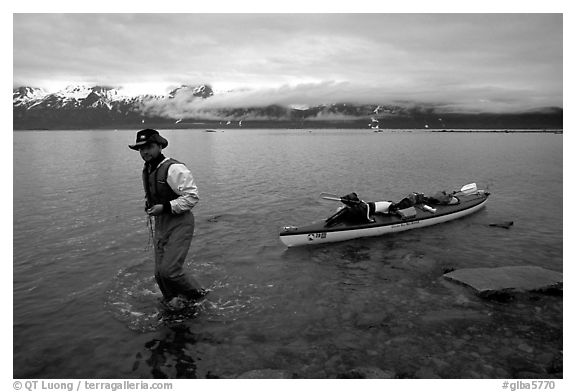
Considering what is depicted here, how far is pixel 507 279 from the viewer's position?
38.9 ft

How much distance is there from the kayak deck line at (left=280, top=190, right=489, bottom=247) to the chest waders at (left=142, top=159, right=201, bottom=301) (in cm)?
667

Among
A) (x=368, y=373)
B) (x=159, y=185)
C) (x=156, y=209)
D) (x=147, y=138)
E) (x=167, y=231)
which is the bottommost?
(x=368, y=373)

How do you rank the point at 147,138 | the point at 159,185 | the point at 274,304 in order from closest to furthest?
the point at 147,138 → the point at 159,185 → the point at 274,304

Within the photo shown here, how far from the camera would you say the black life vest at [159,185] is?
29.4 ft

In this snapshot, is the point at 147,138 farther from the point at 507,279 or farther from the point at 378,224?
the point at 378,224

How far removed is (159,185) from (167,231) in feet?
3.86

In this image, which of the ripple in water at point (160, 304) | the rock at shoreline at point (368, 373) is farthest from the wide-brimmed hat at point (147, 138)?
the rock at shoreline at point (368, 373)

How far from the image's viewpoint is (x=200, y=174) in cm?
4178

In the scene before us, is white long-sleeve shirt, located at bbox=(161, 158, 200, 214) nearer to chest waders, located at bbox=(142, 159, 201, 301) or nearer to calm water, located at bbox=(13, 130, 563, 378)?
chest waders, located at bbox=(142, 159, 201, 301)

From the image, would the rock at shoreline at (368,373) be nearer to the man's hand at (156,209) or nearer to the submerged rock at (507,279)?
the submerged rock at (507,279)

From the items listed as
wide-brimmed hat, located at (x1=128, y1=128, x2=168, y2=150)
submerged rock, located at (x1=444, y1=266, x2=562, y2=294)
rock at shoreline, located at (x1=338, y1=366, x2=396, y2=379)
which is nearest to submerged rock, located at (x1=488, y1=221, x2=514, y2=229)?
submerged rock, located at (x1=444, y1=266, x2=562, y2=294)

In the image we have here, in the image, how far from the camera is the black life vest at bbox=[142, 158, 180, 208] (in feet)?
29.4

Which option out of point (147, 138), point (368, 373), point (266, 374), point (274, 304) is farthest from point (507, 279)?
point (147, 138)

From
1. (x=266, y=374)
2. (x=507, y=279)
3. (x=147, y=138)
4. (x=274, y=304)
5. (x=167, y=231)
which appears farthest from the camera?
(x=507, y=279)
